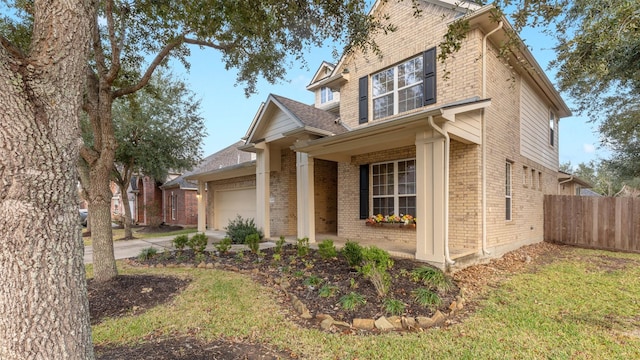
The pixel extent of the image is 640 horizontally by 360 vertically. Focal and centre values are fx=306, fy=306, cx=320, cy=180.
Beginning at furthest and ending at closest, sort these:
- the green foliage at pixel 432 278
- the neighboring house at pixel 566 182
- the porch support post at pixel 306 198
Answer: the neighboring house at pixel 566 182
the porch support post at pixel 306 198
the green foliage at pixel 432 278

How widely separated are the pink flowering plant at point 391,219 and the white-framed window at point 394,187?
0.19 metres

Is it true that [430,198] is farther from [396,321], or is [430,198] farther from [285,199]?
[285,199]

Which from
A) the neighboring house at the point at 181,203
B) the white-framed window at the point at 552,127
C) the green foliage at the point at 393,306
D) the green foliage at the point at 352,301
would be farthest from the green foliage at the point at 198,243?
the white-framed window at the point at 552,127

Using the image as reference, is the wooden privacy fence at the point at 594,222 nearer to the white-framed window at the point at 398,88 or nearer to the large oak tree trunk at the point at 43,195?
the white-framed window at the point at 398,88

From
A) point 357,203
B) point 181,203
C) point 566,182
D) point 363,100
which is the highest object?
point 363,100

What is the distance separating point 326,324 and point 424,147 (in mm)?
4061

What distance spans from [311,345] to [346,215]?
668 cm

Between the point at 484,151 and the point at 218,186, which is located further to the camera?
the point at 218,186

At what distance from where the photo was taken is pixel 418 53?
8586mm

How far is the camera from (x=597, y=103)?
1289 centimetres

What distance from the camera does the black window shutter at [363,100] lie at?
9781mm

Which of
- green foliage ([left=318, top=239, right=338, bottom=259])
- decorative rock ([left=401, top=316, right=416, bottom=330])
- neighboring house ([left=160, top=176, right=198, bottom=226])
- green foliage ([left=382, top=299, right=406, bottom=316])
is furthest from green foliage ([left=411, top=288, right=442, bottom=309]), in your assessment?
neighboring house ([left=160, top=176, right=198, bottom=226])

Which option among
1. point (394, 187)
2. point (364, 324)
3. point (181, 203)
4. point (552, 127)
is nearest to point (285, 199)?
point (394, 187)

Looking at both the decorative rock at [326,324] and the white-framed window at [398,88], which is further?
the white-framed window at [398,88]
